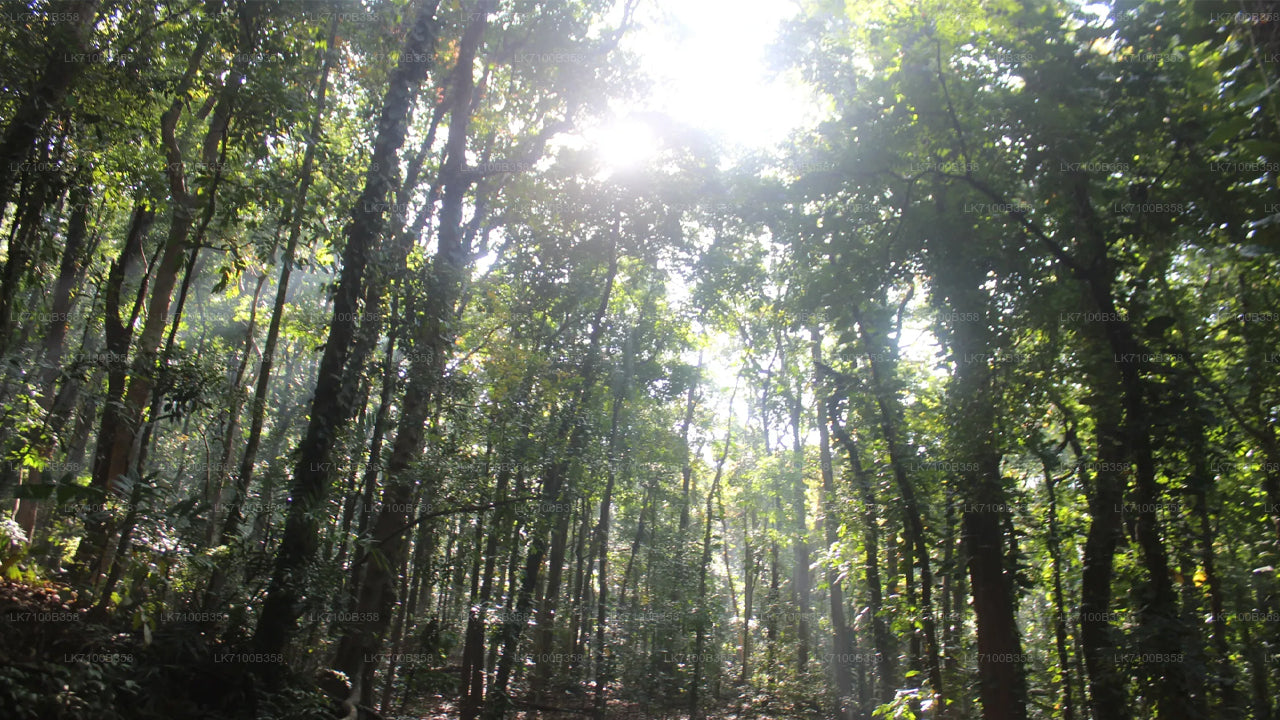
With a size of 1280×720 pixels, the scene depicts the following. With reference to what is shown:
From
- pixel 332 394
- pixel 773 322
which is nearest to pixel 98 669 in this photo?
pixel 332 394

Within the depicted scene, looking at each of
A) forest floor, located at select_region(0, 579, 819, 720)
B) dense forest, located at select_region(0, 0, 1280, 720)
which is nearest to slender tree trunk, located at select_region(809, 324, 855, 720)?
dense forest, located at select_region(0, 0, 1280, 720)

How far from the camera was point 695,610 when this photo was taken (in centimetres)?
1478

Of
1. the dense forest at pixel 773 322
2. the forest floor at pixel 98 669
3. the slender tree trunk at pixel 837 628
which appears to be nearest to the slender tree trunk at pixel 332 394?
the dense forest at pixel 773 322

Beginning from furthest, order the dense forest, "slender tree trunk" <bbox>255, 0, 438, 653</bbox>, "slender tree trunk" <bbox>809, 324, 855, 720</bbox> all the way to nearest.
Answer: "slender tree trunk" <bbox>809, 324, 855, 720</bbox> < the dense forest < "slender tree trunk" <bbox>255, 0, 438, 653</bbox>

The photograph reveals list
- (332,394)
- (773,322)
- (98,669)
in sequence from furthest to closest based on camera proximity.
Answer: (773,322), (332,394), (98,669)

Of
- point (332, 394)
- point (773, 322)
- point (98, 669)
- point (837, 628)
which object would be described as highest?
point (773, 322)

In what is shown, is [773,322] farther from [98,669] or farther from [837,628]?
[837,628]

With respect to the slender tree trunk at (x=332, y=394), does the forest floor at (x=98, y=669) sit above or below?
below

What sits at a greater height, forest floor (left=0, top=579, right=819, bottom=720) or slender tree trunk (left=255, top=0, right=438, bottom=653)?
slender tree trunk (left=255, top=0, right=438, bottom=653)

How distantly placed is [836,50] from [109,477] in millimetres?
9582

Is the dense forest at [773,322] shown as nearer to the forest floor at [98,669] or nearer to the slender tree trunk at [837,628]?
the forest floor at [98,669]

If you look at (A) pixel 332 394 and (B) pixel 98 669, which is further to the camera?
(A) pixel 332 394

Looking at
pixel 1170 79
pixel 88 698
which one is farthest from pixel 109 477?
pixel 1170 79

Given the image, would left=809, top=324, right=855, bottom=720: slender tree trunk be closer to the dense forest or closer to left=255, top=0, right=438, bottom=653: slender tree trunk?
the dense forest
